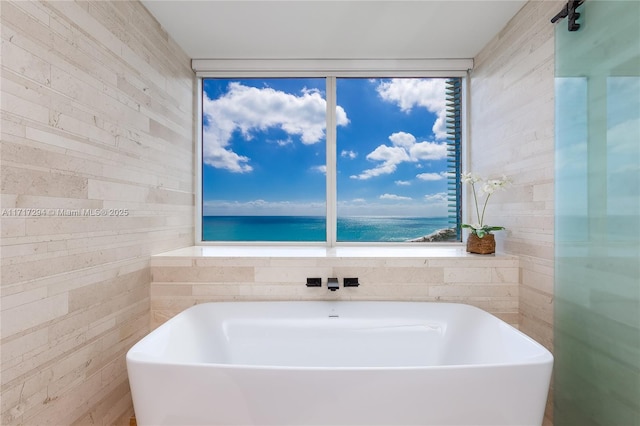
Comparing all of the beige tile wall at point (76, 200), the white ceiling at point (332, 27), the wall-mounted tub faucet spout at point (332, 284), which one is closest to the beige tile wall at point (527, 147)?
the white ceiling at point (332, 27)

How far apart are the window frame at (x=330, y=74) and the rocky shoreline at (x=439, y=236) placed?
4.2 inches

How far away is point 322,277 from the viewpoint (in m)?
1.92

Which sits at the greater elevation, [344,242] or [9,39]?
[9,39]

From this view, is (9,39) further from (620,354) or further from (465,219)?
(465,219)

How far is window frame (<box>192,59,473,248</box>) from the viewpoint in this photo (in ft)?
8.05

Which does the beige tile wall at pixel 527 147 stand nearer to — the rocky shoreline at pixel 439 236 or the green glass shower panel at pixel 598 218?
the green glass shower panel at pixel 598 218

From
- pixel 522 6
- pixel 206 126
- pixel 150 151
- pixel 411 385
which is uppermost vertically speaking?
pixel 522 6

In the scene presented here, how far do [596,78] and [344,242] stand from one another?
70.8 inches

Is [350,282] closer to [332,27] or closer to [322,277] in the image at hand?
[322,277]

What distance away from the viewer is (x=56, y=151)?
1.25 m

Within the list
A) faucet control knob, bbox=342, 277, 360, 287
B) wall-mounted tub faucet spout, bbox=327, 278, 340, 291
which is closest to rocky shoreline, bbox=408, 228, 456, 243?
faucet control knob, bbox=342, 277, 360, 287

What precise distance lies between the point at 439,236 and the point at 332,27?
1.81 m

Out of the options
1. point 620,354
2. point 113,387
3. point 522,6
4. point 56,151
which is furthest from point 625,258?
point 113,387

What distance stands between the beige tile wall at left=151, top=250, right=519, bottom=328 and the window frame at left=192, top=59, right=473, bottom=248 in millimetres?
659
